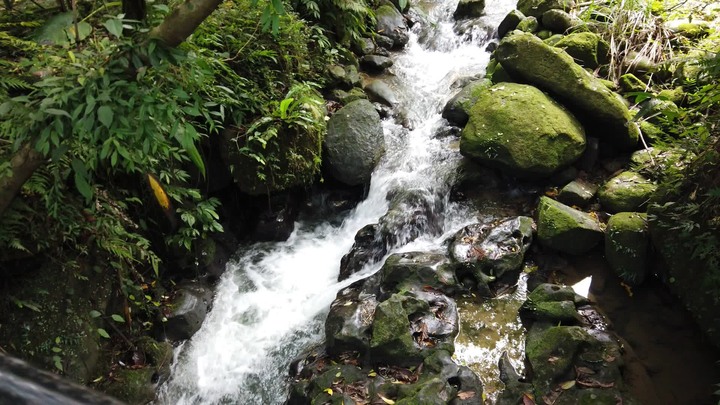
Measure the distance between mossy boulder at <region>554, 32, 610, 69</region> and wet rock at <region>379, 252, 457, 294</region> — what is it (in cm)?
456

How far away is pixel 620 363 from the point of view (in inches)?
162

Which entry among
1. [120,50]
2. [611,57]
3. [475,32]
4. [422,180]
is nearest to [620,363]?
[422,180]

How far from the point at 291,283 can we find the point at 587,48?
6.00 metres

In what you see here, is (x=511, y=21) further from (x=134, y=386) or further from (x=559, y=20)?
(x=134, y=386)

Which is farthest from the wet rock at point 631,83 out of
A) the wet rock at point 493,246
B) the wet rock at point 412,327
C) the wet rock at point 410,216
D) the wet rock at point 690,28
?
the wet rock at point 412,327

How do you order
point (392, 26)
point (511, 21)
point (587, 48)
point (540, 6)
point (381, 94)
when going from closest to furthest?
point (587, 48), point (381, 94), point (540, 6), point (511, 21), point (392, 26)

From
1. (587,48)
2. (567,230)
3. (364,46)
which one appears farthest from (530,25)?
(567,230)

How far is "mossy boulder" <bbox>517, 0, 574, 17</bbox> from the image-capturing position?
8578mm

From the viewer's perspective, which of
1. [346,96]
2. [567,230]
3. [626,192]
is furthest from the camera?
[346,96]

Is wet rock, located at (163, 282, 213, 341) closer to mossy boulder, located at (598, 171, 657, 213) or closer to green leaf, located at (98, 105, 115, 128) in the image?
green leaf, located at (98, 105, 115, 128)

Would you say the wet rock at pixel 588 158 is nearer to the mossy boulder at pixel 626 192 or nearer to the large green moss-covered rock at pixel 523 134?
the large green moss-covered rock at pixel 523 134

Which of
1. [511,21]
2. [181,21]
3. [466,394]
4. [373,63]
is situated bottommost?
[466,394]

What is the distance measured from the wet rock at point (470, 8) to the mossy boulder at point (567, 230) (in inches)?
265

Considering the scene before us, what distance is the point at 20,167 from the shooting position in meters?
2.66
